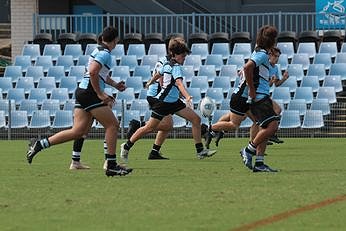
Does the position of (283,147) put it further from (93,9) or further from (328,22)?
(93,9)

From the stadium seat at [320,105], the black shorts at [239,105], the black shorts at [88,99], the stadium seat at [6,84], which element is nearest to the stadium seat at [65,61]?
the stadium seat at [6,84]

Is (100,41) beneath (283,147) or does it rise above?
above

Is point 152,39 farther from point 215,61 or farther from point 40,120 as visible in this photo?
point 40,120

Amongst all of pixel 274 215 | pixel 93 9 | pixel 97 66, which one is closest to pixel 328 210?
pixel 274 215

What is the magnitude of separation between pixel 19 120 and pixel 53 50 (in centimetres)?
472

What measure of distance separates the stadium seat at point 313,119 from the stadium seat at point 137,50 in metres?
6.53

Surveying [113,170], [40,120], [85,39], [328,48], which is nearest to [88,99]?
[113,170]

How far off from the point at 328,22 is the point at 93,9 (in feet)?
37.6

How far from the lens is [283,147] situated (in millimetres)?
24797

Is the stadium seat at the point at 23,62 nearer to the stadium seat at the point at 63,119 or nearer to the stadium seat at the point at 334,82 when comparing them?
the stadium seat at the point at 63,119

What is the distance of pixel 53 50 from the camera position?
115 ft

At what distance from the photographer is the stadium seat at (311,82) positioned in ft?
103

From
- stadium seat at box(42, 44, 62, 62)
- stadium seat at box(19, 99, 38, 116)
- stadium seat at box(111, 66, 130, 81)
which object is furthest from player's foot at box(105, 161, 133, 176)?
stadium seat at box(42, 44, 62, 62)

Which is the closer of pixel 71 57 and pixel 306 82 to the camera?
pixel 306 82
